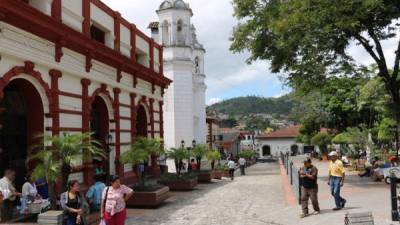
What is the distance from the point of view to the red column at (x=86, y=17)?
58.8ft

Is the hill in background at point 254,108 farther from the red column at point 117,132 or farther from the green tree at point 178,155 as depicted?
the red column at point 117,132

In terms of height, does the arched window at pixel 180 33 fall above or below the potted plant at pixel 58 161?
above

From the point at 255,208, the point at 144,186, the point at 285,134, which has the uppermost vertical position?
the point at 285,134

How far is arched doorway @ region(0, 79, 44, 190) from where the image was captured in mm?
14867

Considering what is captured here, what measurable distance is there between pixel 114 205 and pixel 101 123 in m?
11.4

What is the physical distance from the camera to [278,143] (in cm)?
9788

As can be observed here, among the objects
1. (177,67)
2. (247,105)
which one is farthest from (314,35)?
(247,105)

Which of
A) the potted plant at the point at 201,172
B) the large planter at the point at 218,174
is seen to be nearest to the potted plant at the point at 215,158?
the large planter at the point at 218,174

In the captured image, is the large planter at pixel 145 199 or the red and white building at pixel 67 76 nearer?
the red and white building at pixel 67 76

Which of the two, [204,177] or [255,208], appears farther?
[204,177]

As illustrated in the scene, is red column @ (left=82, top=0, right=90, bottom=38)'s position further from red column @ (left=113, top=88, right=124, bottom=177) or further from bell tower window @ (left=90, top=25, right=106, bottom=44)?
red column @ (left=113, top=88, right=124, bottom=177)

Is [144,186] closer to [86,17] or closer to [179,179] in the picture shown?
[179,179]

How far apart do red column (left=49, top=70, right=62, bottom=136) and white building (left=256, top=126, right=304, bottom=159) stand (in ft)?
271

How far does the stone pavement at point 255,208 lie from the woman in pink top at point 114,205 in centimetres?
385
